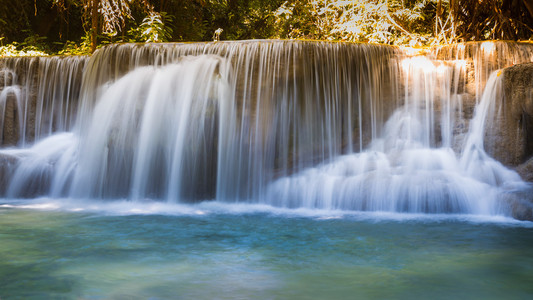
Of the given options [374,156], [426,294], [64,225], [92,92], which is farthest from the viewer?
[92,92]

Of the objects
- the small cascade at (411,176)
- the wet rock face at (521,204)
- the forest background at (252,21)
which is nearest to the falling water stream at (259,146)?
the small cascade at (411,176)

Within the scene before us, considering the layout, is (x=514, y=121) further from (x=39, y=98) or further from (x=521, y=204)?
(x=39, y=98)

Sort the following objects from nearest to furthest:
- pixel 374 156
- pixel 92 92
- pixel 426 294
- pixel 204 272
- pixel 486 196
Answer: pixel 426 294 → pixel 204 272 → pixel 486 196 → pixel 374 156 → pixel 92 92

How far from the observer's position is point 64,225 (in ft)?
21.6

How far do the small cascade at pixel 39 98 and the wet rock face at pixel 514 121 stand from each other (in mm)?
8147

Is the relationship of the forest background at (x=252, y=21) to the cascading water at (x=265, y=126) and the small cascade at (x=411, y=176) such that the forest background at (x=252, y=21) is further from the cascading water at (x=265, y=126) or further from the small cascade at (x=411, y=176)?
the small cascade at (x=411, y=176)

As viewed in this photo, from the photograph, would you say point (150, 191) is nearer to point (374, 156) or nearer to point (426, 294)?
point (374, 156)

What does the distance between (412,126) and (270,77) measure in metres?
2.60

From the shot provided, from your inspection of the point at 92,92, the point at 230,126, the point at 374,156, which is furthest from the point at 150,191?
the point at 374,156

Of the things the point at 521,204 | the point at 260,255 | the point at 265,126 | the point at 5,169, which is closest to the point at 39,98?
the point at 5,169

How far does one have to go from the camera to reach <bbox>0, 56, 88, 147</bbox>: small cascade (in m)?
11.3

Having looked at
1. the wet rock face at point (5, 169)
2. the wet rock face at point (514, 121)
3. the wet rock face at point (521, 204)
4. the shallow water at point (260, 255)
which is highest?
the wet rock face at point (514, 121)

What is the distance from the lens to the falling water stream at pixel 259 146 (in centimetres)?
691

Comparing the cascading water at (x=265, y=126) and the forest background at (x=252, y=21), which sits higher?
the forest background at (x=252, y=21)
